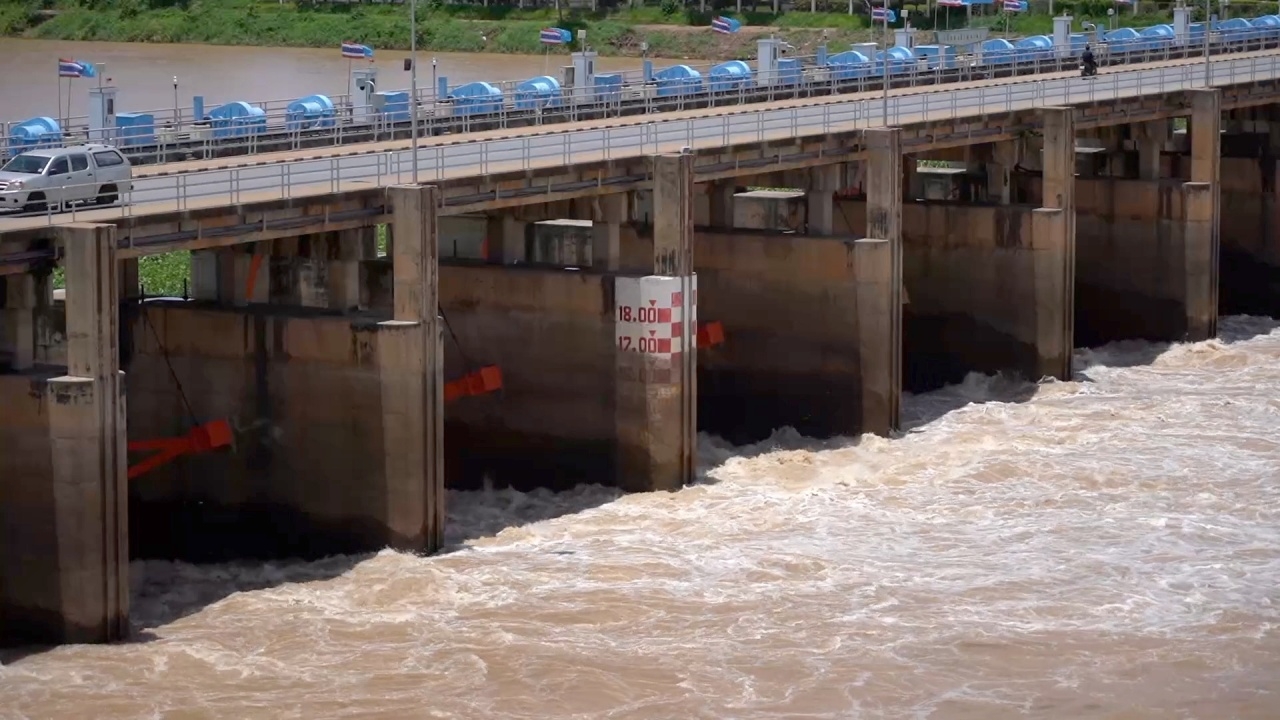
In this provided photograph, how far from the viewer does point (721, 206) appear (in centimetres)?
4953

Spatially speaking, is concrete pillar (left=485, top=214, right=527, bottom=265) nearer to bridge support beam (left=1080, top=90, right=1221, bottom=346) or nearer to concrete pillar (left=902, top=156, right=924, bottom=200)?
concrete pillar (left=902, top=156, right=924, bottom=200)

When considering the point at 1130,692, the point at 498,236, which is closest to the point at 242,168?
the point at 498,236

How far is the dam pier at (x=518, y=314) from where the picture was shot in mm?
32125

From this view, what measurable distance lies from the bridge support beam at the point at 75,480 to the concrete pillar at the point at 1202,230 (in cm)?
3331

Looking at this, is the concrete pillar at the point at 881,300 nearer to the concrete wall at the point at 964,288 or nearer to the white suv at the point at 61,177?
the concrete wall at the point at 964,288

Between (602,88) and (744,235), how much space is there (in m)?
12.9

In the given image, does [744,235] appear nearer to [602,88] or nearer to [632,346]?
[632,346]

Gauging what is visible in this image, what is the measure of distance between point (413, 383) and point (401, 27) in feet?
271

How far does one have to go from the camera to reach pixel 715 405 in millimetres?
48719

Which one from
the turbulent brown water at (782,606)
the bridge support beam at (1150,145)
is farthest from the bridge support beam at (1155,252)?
the turbulent brown water at (782,606)

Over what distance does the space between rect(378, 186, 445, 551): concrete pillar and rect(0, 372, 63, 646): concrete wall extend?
6.28 meters

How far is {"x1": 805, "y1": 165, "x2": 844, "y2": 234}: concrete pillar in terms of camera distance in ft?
160

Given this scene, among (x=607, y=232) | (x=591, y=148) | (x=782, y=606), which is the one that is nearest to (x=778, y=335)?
(x=591, y=148)

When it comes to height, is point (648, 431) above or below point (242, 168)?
below
